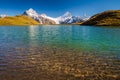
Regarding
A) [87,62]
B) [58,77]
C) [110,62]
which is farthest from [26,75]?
[110,62]

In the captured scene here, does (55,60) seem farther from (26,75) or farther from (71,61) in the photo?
(26,75)

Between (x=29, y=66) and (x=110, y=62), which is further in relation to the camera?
(x=110, y=62)

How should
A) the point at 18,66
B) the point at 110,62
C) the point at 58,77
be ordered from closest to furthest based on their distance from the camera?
the point at 58,77 < the point at 18,66 < the point at 110,62

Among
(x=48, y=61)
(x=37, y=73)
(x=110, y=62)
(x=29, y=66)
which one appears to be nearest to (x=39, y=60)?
(x=48, y=61)

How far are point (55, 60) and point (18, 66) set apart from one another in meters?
6.07

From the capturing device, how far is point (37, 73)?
2084 centimetres

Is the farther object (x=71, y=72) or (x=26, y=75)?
(x=71, y=72)

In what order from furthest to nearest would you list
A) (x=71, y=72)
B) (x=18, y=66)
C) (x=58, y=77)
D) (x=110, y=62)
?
(x=110, y=62), (x=18, y=66), (x=71, y=72), (x=58, y=77)

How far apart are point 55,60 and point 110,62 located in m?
7.60

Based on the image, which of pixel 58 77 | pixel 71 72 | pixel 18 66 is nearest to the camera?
pixel 58 77

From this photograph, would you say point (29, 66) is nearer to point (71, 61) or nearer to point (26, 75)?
point (26, 75)

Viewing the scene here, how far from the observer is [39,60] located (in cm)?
2748

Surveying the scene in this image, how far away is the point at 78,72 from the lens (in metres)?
21.6

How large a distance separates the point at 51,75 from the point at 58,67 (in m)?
3.62
